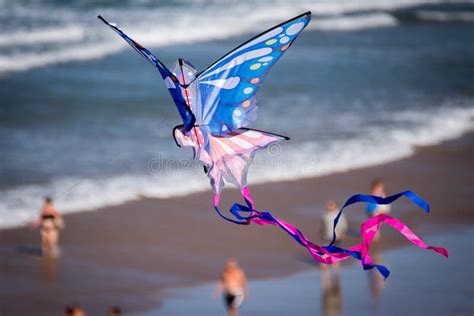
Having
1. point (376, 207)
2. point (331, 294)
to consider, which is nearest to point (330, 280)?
point (331, 294)

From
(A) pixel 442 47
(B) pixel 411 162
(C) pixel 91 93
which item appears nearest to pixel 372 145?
(B) pixel 411 162

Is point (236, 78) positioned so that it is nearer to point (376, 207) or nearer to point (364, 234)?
point (364, 234)

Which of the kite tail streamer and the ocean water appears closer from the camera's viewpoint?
the kite tail streamer

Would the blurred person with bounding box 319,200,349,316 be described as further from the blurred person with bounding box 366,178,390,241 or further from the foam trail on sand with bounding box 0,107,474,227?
the foam trail on sand with bounding box 0,107,474,227

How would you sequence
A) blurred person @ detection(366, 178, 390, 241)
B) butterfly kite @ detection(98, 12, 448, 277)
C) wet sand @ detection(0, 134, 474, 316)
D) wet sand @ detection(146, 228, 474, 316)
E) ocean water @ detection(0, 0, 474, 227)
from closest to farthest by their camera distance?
butterfly kite @ detection(98, 12, 448, 277) → wet sand @ detection(146, 228, 474, 316) → wet sand @ detection(0, 134, 474, 316) → blurred person @ detection(366, 178, 390, 241) → ocean water @ detection(0, 0, 474, 227)

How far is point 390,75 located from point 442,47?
4.36 meters

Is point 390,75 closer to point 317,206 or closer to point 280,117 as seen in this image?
point 280,117

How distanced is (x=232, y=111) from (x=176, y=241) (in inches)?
277

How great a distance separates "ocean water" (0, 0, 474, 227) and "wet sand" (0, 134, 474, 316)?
60 centimetres

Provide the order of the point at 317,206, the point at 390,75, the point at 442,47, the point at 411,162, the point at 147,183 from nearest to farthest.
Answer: the point at 317,206, the point at 147,183, the point at 411,162, the point at 390,75, the point at 442,47

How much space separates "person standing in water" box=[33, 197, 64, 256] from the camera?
11594 millimetres

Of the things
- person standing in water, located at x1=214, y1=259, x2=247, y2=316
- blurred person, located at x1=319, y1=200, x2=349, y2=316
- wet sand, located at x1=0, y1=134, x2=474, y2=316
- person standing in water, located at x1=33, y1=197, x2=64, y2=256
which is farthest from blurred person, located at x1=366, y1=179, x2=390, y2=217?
person standing in water, located at x1=33, y1=197, x2=64, y2=256

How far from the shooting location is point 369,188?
45.5ft

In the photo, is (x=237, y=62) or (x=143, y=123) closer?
(x=237, y=62)
